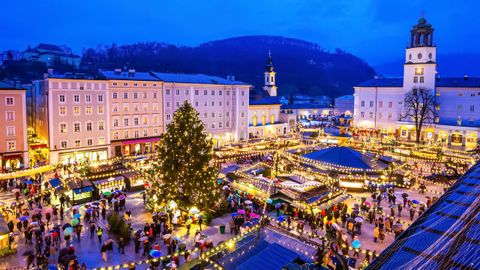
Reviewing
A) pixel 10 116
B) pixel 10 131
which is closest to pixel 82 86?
pixel 10 116

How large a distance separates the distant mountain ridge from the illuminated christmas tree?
78250 millimetres

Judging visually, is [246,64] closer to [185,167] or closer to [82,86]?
[82,86]

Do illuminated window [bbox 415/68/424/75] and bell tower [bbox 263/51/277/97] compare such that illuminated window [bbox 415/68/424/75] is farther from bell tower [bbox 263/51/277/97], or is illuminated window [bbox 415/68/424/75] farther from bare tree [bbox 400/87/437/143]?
bell tower [bbox 263/51/277/97]

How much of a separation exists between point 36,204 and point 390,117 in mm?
56623

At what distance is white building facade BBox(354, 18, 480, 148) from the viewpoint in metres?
53.1

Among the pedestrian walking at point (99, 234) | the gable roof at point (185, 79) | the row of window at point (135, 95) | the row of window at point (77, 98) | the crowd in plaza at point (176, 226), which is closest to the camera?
the crowd in plaza at point (176, 226)

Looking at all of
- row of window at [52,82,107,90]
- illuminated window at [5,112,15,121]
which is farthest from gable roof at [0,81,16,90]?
row of window at [52,82,107,90]

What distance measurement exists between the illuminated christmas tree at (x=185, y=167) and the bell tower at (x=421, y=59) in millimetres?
48976

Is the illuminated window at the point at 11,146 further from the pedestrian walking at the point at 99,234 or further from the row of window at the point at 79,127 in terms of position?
the pedestrian walking at the point at 99,234

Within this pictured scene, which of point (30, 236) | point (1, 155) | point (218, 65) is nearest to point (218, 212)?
point (30, 236)

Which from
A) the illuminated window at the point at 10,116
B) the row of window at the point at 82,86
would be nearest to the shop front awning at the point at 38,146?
the illuminated window at the point at 10,116

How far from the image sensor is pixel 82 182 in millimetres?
25906

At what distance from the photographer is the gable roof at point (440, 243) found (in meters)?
6.55

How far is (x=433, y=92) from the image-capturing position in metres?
56.7
